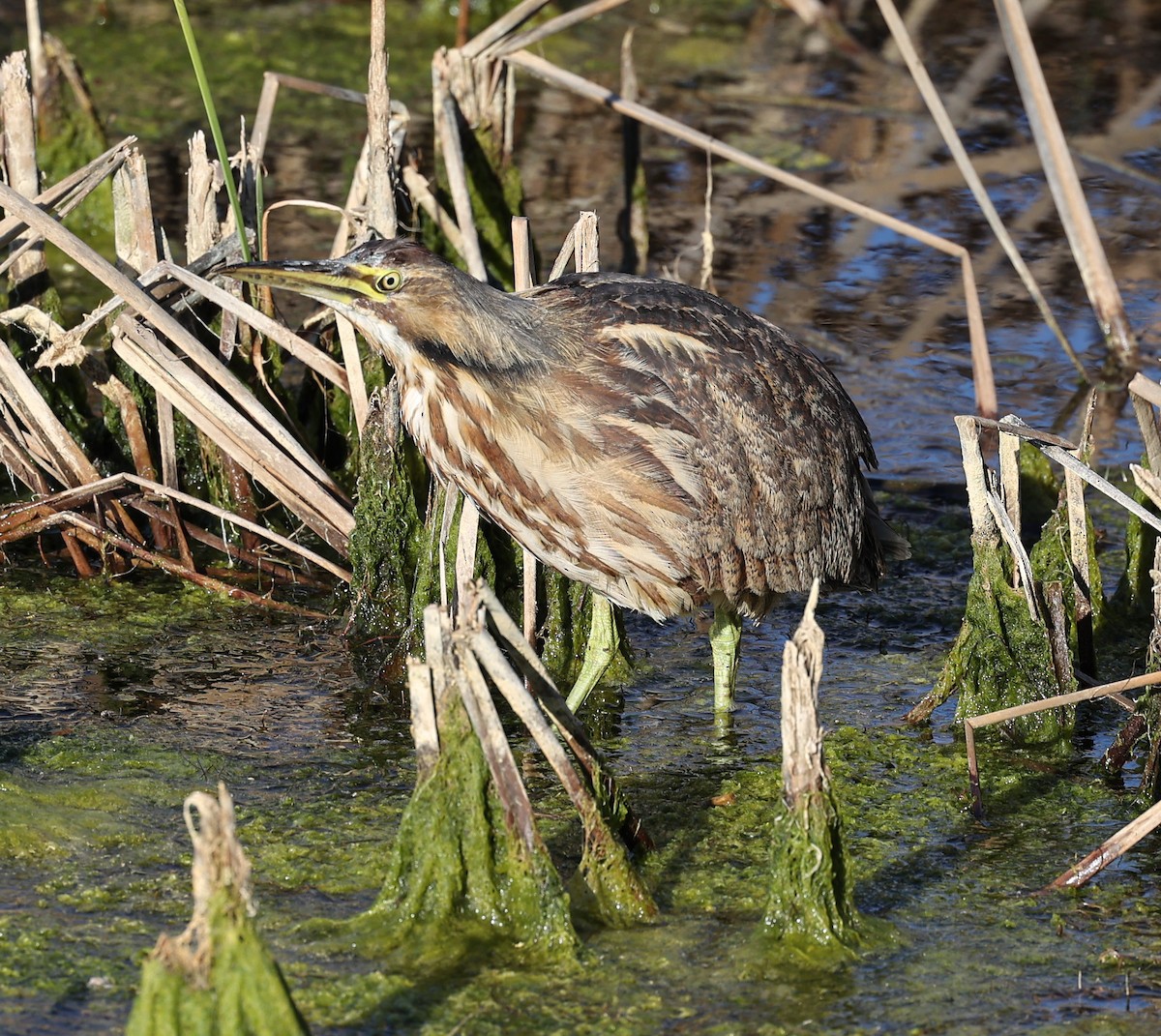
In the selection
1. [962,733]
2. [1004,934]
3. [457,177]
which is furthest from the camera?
[457,177]

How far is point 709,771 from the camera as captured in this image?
14.1 ft

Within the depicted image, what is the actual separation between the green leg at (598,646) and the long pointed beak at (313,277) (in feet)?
3.75

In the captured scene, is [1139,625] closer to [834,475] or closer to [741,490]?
[834,475]

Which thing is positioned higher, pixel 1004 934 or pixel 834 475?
pixel 834 475

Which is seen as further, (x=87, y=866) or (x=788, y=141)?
(x=788, y=141)

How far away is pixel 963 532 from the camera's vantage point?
→ 5.67 metres

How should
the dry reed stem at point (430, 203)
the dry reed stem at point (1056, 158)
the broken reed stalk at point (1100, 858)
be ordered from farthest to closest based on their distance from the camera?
the dry reed stem at point (1056, 158)
the dry reed stem at point (430, 203)
the broken reed stalk at point (1100, 858)

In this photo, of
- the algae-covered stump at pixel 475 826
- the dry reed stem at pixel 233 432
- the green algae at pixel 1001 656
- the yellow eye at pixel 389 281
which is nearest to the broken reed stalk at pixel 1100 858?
the green algae at pixel 1001 656

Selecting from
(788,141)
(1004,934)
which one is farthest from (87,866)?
(788,141)

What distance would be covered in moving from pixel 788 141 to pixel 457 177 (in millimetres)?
4029

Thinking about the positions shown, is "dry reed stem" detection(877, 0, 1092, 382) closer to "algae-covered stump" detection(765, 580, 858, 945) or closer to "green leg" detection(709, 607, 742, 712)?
"green leg" detection(709, 607, 742, 712)

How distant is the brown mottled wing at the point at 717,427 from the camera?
4098mm

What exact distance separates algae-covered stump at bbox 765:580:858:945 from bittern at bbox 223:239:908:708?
97 centimetres

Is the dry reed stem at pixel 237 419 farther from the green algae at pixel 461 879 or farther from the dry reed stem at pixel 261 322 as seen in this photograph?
the green algae at pixel 461 879
